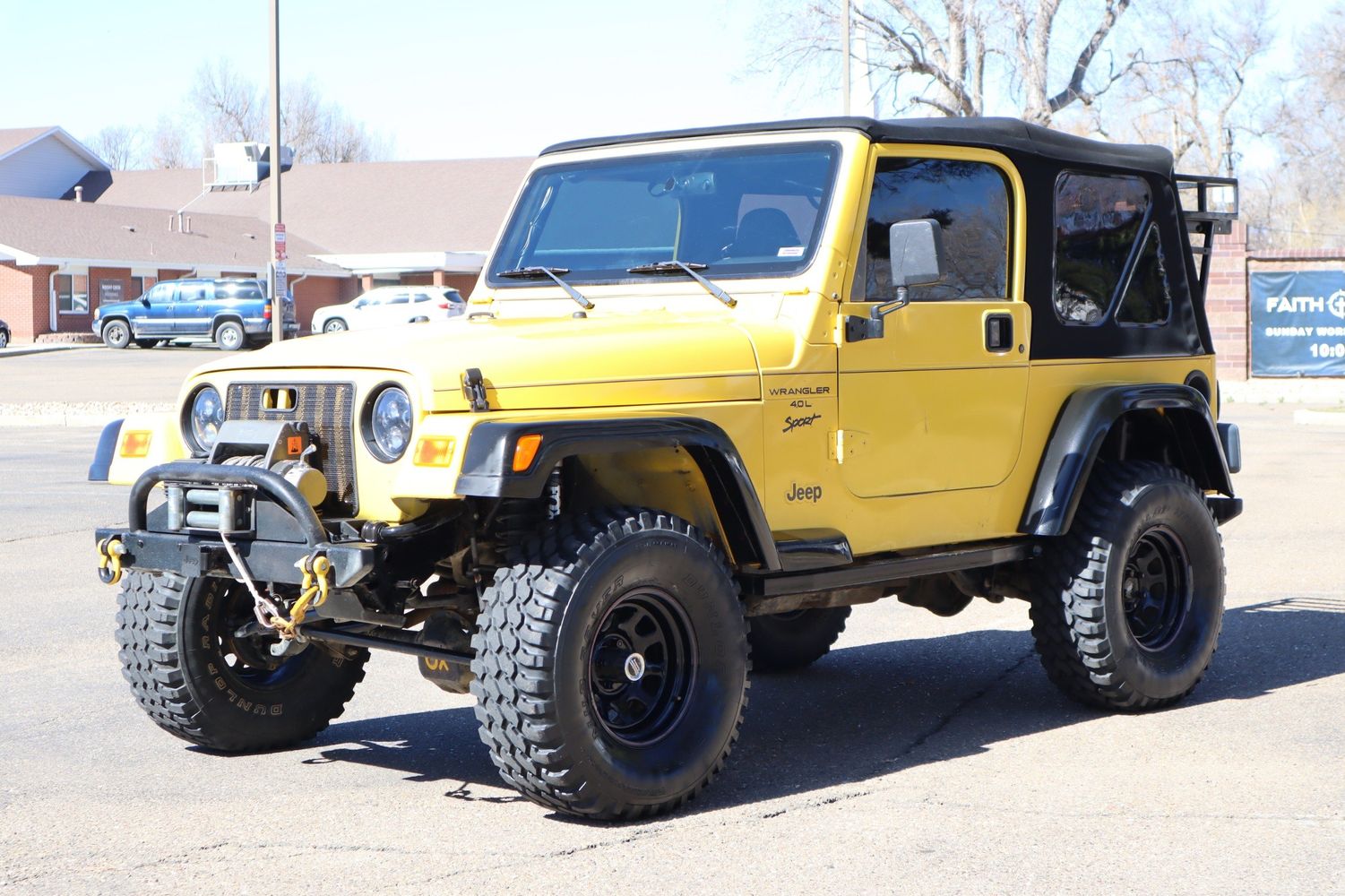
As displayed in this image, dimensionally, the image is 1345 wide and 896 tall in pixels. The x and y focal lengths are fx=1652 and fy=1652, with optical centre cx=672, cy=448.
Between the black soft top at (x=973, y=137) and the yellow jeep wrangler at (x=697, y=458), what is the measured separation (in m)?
0.02


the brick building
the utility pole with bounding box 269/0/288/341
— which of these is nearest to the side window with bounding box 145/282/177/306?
the brick building

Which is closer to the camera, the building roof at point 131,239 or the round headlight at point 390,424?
the round headlight at point 390,424

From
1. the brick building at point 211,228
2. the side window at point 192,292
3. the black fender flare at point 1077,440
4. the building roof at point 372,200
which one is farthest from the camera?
the building roof at point 372,200

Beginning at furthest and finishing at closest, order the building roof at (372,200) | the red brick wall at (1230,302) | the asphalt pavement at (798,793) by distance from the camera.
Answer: the building roof at (372,200) → the red brick wall at (1230,302) → the asphalt pavement at (798,793)

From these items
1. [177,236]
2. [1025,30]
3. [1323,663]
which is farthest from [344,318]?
[1323,663]

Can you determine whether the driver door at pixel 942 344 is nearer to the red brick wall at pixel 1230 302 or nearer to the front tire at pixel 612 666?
the front tire at pixel 612 666

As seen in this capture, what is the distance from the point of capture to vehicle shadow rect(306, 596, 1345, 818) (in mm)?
5703

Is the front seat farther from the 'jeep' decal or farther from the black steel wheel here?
the black steel wheel

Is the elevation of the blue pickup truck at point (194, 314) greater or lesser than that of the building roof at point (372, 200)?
lesser

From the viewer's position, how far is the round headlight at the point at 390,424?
4.83 metres

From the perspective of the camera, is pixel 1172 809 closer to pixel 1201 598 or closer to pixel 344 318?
pixel 1201 598

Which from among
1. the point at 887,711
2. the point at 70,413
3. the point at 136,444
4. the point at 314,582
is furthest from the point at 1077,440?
the point at 70,413

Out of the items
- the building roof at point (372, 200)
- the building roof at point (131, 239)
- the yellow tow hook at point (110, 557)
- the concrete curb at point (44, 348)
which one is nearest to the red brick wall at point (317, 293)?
the building roof at point (131, 239)

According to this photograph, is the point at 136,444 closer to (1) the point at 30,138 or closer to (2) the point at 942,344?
(2) the point at 942,344
